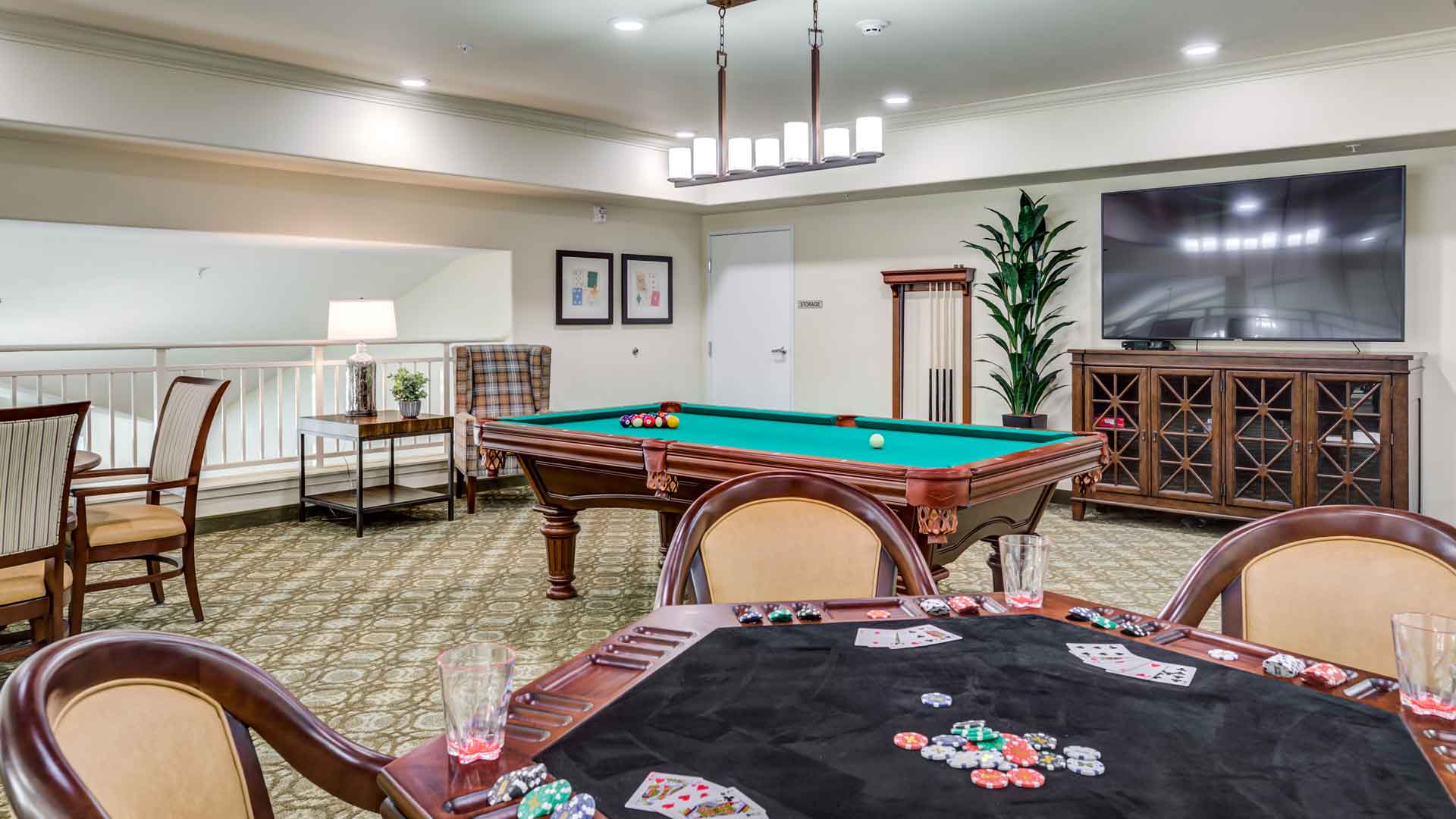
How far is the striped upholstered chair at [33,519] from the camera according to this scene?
2.88 m

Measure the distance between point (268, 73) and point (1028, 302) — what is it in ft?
15.9

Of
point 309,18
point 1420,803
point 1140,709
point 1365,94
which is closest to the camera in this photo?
point 1420,803

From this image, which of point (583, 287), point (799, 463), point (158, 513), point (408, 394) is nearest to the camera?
point (799, 463)

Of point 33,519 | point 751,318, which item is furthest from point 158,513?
point 751,318

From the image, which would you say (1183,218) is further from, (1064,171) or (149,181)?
(149,181)

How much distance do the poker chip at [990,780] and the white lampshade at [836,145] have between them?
3.49 meters

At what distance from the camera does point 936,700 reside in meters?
1.28

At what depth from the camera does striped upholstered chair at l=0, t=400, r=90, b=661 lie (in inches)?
113

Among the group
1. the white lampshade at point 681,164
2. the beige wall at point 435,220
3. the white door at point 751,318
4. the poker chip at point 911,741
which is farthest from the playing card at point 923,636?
the white door at point 751,318

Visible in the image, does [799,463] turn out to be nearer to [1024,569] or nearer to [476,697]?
[1024,569]

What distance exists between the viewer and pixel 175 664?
112 cm

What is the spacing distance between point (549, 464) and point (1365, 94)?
460 cm

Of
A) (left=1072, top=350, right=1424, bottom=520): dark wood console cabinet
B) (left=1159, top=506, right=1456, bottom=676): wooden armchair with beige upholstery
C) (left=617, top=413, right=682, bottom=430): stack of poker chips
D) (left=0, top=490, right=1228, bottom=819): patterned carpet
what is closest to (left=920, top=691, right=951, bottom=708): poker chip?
(left=1159, top=506, right=1456, bottom=676): wooden armchair with beige upholstery

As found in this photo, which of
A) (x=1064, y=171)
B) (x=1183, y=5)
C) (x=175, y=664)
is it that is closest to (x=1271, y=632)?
(x=175, y=664)
